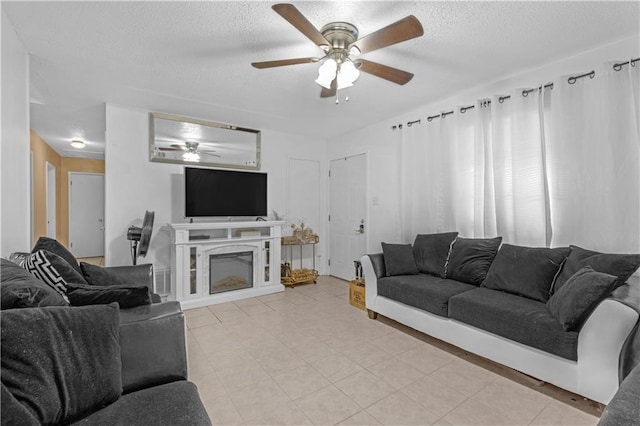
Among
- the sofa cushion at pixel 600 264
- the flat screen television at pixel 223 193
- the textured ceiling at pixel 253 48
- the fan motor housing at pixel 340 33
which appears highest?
the textured ceiling at pixel 253 48

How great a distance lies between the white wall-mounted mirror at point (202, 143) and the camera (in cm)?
404

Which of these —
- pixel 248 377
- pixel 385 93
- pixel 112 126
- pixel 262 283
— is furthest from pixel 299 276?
pixel 112 126

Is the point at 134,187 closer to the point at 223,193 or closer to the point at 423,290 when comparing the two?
the point at 223,193

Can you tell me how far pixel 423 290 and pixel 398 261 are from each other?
56 centimetres

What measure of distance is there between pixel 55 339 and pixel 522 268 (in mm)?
2993

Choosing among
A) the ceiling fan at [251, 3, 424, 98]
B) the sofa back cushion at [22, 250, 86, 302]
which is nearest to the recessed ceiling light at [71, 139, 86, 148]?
the sofa back cushion at [22, 250, 86, 302]

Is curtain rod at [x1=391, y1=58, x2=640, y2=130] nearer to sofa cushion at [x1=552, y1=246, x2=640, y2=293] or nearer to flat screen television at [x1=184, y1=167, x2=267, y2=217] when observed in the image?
sofa cushion at [x1=552, y1=246, x2=640, y2=293]

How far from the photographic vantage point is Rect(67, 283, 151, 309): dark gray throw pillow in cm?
149

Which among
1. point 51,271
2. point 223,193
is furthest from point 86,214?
point 51,271

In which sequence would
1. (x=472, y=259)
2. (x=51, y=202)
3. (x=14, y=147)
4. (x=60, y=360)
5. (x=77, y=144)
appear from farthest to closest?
(x=51, y=202), (x=77, y=144), (x=472, y=259), (x=14, y=147), (x=60, y=360)

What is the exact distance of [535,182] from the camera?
2760mm

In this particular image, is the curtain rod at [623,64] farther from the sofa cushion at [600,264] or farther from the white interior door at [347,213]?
the white interior door at [347,213]

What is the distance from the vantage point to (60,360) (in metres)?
1.06

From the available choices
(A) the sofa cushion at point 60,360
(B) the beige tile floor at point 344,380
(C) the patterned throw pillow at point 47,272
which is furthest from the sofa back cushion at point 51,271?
(B) the beige tile floor at point 344,380
